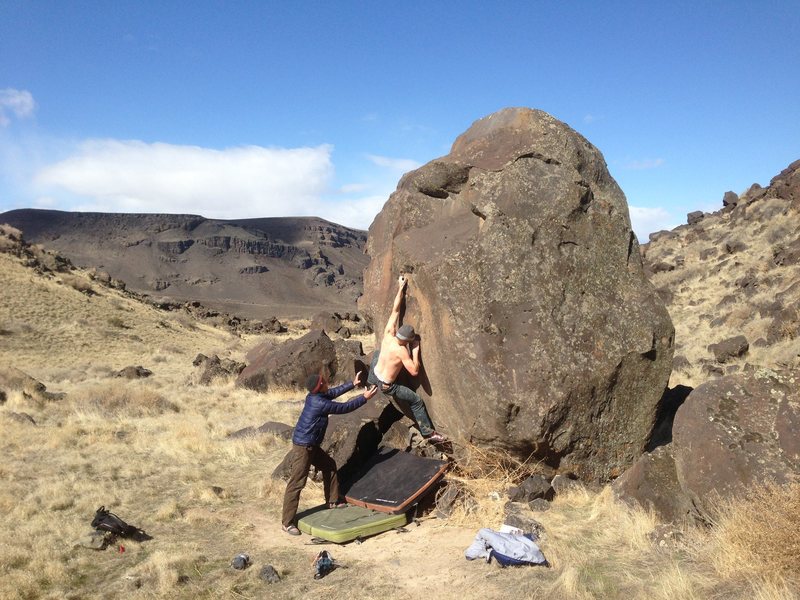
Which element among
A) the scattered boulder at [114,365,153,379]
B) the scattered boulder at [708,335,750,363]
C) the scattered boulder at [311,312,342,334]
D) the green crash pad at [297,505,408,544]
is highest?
the scattered boulder at [708,335,750,363]

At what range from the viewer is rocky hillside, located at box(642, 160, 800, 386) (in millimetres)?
15670

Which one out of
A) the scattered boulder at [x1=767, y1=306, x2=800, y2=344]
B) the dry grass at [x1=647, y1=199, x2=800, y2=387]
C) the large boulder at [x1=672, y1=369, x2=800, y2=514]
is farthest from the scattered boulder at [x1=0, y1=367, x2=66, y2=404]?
the scattered boulder at [x1=767, y1=306, x2=800, y2=344]

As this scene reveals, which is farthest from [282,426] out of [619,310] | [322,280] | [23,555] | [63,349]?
[322,280]

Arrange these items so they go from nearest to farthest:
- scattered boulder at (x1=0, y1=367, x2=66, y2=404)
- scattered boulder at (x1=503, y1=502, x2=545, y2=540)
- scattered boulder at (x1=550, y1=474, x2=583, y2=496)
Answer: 1. scattered boulder at (x1=503, y1=502, x2=545, y2=540)
2. scattered boulder at (x1=550, y1=474, x2=583, y2=496)
3. scattered boulder at (x1=0, y1=367, x2=66, y2=404)

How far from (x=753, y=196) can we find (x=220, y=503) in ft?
122

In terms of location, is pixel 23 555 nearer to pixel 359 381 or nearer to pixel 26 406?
pixel 359 381

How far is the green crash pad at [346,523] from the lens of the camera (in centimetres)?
596

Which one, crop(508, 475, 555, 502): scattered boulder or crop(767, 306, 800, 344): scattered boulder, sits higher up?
crop(767, 306, 800, 344): scattered boulder

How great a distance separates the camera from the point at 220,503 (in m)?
7.38

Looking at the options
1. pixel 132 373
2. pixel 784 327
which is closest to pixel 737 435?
pixel 784 327

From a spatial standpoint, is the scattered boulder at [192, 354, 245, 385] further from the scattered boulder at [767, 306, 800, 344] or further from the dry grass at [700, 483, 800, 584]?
the dry grass at [700, 483, 800, 584]

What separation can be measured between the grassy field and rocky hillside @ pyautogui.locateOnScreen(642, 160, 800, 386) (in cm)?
916

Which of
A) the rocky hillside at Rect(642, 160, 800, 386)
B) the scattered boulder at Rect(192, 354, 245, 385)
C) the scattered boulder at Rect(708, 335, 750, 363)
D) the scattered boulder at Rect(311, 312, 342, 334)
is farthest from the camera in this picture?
the scattered boulder at Rect(311, 312, 342, 334)

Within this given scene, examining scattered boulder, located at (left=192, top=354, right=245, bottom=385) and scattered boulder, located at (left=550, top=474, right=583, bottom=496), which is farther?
scattered boulder, located at (left=192, top=354, right=245, bottom=385)
